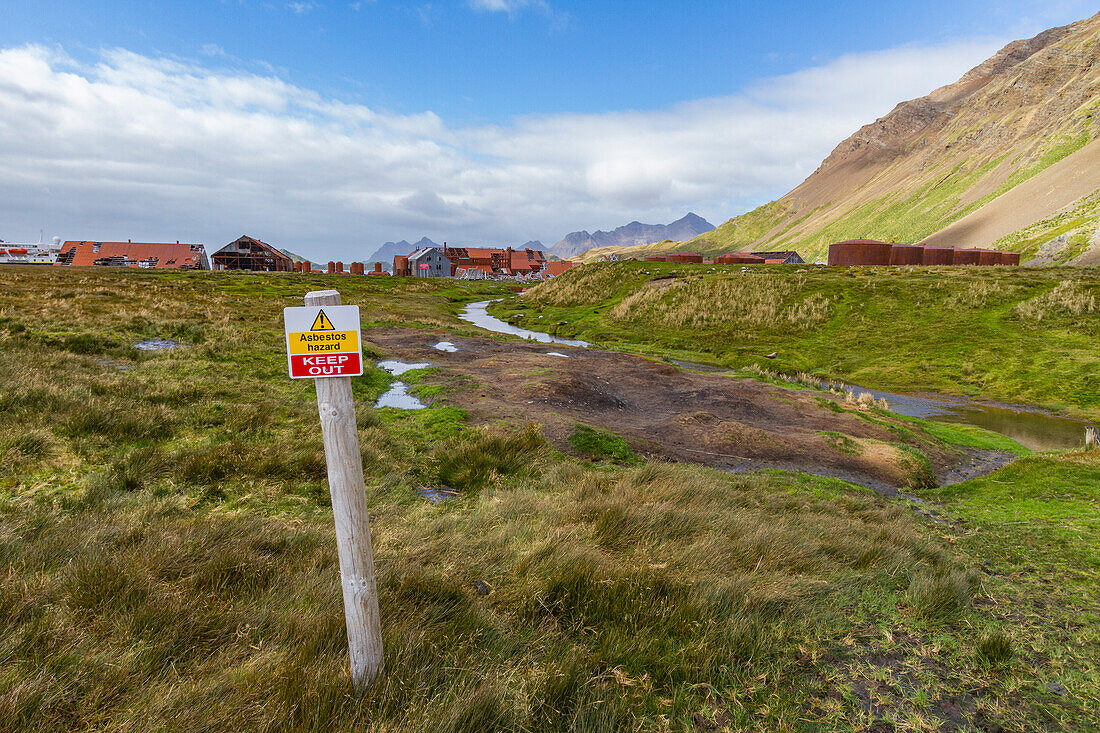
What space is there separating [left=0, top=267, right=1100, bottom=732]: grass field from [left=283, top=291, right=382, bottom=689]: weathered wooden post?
12.7 inches

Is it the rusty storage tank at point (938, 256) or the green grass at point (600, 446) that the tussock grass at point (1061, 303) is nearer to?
the green grass at point (600, 446)

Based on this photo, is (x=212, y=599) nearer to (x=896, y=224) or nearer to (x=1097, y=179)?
(x=1097, y=179)

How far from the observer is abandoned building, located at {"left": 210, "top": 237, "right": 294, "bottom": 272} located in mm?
101250

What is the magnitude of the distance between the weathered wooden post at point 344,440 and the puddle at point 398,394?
11938mm

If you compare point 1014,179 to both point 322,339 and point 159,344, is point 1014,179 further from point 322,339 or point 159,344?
point 322,339

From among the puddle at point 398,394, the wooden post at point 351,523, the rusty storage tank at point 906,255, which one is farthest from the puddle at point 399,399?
the rusty storage tank at point 906,255

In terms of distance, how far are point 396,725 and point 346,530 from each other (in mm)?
1233

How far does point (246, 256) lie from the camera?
102 m

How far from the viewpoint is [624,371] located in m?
23.8

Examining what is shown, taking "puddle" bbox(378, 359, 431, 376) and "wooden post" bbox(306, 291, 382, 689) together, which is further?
"puddle" bbox(378, 359, 431, 376)

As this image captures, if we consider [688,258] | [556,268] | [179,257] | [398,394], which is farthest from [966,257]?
[179,257]

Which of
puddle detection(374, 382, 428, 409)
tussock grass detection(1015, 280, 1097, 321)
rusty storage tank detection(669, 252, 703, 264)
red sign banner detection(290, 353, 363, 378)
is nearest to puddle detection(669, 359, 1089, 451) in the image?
tussock grass detection(1015, 280, 1097, 321)

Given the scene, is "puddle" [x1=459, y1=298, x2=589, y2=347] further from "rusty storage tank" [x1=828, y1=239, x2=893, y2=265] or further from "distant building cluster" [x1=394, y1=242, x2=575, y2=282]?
"distant building cluster" [x1=394, y1=242, x2=575, y2=282]

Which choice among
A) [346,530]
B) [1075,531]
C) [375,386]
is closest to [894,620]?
[346,530]
